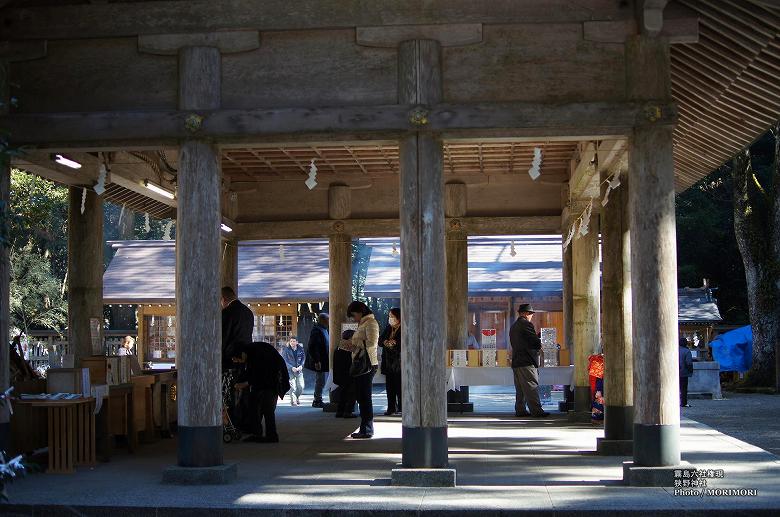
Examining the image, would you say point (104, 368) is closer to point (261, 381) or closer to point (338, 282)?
point (261, 381)

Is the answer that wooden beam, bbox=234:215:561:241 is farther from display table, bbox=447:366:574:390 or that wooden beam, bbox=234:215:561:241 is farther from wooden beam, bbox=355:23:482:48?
wooden beam, bbox=355:23:482:48

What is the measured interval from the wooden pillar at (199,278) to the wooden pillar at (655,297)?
3.65 m

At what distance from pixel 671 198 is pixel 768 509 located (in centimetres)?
271

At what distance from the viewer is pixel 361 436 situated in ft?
42.0

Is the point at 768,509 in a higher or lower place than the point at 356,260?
lower

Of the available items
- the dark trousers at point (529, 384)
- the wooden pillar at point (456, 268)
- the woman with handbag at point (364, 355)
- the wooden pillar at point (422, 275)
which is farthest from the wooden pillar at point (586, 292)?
the wooden pillar at point (422, 275)

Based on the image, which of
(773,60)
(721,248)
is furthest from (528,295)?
(773,60)

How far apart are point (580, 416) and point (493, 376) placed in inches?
62.0

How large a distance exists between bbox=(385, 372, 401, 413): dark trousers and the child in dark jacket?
601 mm

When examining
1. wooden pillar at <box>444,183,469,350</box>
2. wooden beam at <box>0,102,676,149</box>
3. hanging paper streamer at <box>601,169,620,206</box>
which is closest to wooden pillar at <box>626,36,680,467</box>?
wooden beam at <box>0,102,676,149</box>

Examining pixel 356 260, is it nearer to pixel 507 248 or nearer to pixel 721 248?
pixel 507 248

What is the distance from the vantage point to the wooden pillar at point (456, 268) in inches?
650

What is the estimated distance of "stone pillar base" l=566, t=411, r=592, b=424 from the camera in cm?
1476

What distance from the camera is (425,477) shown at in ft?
28.7
